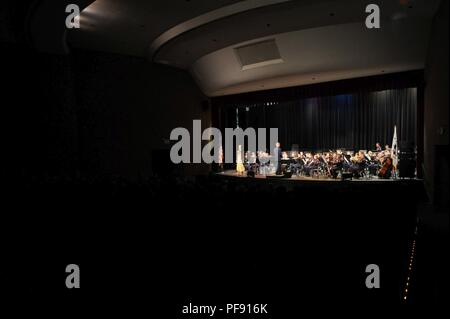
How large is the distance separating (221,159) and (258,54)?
491 cm

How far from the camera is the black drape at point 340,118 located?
1177 centimetres

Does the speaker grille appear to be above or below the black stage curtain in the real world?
above

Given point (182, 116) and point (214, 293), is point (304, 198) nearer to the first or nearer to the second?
point (214, 293)

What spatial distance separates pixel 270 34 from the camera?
26.7ft

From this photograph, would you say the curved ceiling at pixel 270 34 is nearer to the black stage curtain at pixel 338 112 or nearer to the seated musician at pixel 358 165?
the black stage curtain at pixel 338 112

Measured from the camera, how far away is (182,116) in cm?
1180

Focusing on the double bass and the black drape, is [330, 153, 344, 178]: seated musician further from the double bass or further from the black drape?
the black drape

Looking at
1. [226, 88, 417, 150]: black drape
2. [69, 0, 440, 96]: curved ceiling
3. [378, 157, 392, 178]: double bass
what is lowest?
[378, 157, 392, 178]: double bass

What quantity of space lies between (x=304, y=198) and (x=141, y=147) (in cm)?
864

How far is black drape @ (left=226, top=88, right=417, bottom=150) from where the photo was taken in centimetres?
1177

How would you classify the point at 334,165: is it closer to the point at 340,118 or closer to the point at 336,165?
the point at 336,165

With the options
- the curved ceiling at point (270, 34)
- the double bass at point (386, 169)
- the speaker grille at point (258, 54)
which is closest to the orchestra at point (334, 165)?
the double bass at point (386, 169)

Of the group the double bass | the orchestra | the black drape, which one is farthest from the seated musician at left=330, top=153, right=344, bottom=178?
the black drape

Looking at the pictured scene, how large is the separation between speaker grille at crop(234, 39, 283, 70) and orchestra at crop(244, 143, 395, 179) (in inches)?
124
